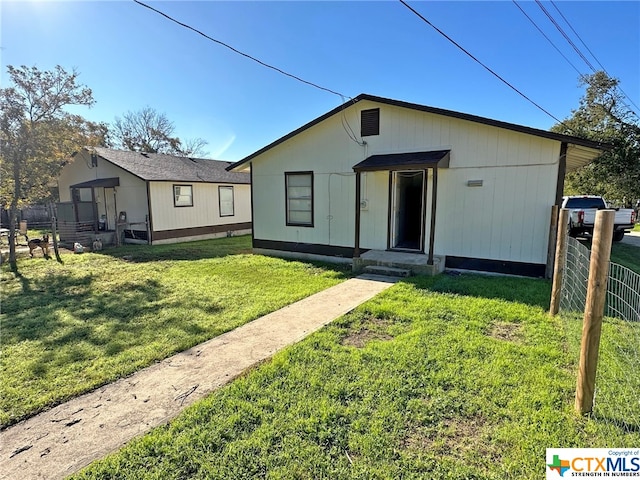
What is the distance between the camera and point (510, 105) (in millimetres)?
13930

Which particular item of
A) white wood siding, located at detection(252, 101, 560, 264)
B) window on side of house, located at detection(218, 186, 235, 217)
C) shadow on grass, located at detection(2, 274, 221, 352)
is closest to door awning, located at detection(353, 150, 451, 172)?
white wood siding, located at detection(252, 101, 560, 264)

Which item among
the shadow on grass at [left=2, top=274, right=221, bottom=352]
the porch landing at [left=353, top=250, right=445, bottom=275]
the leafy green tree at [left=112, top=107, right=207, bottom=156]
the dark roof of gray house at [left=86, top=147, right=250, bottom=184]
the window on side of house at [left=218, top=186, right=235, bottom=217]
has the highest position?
the leafy green tree at [left=112, top=107, right=207, bottom=156]

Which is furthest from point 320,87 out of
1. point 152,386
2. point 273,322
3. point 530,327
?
point 152,386

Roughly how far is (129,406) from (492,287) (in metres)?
5.81

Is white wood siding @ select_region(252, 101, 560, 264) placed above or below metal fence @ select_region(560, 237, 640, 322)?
above

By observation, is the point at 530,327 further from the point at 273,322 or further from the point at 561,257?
the point at 273,322

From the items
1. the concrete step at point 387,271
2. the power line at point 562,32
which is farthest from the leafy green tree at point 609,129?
the concrete step at point 387,271

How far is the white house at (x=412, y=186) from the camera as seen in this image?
6.70 m

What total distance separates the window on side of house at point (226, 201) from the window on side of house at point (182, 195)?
1495mm

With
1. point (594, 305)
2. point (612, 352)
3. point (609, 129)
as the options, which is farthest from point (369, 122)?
point (609, 129)

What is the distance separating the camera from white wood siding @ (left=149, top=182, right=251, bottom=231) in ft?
42.6

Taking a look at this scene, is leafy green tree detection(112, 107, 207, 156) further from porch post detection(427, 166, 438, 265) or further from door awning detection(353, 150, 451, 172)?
porch post detection(427, 166, 438, 265)

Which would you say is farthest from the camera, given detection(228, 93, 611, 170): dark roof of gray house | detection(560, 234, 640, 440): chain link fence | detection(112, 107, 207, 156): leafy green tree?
detection(112, 107, 207, 156): leafy green tree

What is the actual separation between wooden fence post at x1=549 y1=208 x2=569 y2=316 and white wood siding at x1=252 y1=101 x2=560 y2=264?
2.43m
